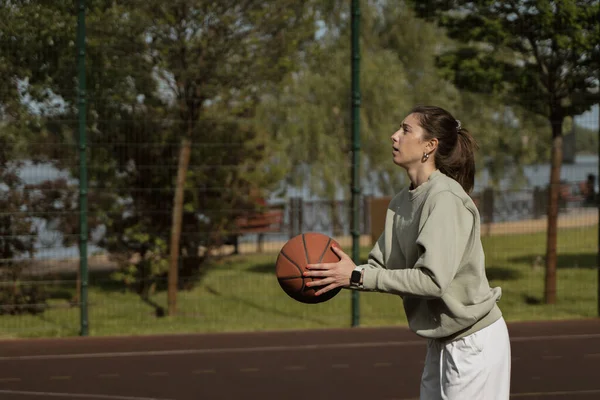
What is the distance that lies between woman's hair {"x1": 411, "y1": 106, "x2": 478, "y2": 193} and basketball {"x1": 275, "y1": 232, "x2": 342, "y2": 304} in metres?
0.50

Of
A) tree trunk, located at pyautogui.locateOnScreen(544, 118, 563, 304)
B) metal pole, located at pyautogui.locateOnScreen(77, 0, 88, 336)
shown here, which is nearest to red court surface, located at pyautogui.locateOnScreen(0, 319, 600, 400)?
metal pole, located at pyautogui.locateOnScreen(77, 0, 88, 336)

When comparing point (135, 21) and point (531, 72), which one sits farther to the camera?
point (531, 72)

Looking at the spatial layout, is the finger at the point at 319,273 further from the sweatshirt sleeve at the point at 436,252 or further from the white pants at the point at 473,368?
the white pants at the point at 473,368

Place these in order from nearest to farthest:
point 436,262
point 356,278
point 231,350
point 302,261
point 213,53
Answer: point 436,262
point 356,278
point 302,261
point 231,350
point 213,53

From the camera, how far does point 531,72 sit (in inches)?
403

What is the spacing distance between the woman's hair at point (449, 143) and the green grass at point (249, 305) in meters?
6.38

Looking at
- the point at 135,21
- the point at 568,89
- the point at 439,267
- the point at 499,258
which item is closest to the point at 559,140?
the point at 568,89

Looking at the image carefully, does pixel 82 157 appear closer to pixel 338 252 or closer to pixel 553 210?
pixel 553 210

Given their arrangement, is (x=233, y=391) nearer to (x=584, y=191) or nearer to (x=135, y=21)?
(x=135, y=21)

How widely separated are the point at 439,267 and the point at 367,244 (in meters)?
7.25

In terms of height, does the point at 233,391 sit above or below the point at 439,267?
below

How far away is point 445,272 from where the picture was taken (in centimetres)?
301

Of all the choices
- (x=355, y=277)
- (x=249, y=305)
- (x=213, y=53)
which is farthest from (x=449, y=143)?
(x=249, y=305)

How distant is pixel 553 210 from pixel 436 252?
744 cm
